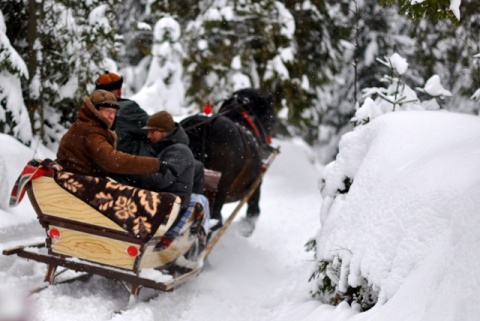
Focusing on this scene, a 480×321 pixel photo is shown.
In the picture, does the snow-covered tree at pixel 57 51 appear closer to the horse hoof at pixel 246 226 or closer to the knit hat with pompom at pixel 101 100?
the horse hoof at pixel 246 226

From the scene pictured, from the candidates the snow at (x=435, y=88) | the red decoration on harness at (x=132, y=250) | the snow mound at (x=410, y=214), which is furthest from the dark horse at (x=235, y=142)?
the red decoration on harness at (x=132, y=250)

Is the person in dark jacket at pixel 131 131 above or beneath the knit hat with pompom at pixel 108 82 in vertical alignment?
beneath

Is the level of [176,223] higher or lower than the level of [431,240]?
lower

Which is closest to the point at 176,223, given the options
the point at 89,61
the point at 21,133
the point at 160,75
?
the point at 21,133

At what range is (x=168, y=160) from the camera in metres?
4.96

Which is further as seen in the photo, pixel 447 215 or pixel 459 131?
pixel 459 131

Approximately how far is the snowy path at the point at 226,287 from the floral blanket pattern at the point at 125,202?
2.14 feet

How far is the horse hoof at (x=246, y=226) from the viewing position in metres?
8.25

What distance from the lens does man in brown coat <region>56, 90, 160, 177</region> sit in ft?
14.3

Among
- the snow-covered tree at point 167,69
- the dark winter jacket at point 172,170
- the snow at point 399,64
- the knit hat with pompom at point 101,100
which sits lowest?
the snow-covered tree at point 167,69

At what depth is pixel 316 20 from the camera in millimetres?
12969

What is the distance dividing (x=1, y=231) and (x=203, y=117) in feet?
8.68

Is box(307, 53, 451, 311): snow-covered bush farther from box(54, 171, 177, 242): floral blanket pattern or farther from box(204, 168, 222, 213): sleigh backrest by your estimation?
box(204, 168, 222, 213): sleigh backrest

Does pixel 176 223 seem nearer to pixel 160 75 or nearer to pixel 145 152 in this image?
pixel 145 152
